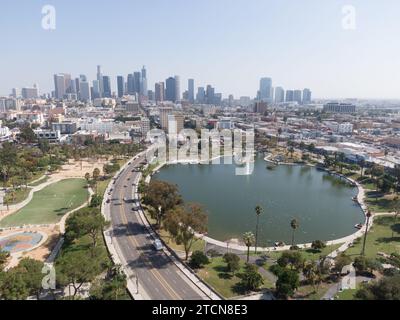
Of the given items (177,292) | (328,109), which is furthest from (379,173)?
(328,109)

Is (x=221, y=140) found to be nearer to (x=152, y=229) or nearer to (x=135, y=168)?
(x=135, y=168)

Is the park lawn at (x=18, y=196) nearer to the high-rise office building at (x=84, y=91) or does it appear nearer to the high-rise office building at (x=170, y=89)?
the high-rise office building at (x=84, y=91)

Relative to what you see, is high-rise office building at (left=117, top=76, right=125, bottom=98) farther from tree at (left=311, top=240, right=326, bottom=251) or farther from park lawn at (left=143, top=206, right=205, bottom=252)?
tree at (left=311, top=240, right=326, bottom=251)

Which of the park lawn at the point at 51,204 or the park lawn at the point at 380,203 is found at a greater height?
the park lawn at the point at 51,204

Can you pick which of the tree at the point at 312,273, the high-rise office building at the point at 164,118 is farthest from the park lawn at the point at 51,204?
the high-rise office building at the point at 164,118

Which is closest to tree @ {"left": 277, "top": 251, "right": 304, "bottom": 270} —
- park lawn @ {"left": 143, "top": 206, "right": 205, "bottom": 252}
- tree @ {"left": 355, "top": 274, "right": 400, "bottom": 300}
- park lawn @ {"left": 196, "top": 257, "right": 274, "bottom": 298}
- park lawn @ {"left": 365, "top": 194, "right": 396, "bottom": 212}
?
park lawn @ {"left": 196, "top": 257, "right": 274, "bottom": 298}

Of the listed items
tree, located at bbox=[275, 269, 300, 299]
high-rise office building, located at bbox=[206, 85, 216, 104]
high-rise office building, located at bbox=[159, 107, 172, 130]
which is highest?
high-rise office building, located at bbox=[206, 85, 216, 104]
